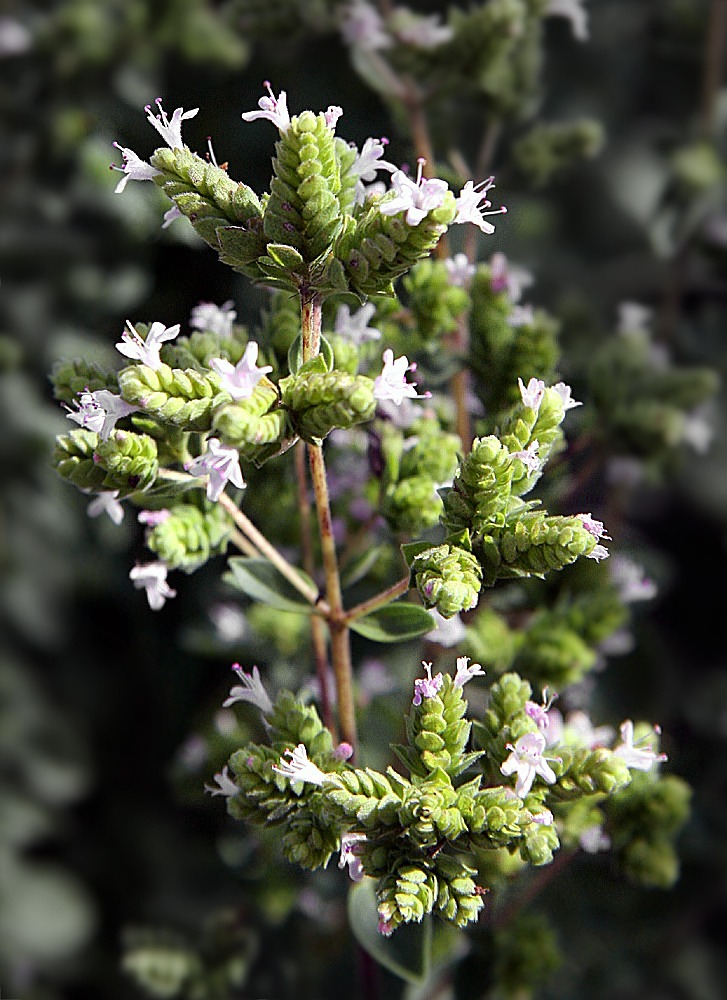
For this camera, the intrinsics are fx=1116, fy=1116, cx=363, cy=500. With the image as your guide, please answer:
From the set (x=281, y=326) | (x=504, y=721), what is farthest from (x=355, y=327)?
(x=504, y=721)

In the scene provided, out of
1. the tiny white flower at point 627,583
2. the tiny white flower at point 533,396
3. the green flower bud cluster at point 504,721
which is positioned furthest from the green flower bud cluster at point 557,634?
the tiny white flower at point 533,396

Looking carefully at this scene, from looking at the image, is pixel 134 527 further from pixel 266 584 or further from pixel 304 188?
pixel 304 188

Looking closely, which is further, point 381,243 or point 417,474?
point 417,474

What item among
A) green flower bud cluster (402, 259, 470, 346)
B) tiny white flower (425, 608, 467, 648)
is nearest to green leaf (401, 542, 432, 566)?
tiny white flower (425, 608, 467, 648)

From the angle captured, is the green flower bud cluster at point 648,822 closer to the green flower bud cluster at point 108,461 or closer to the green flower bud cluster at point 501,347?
the green flower bud cluster at point 501,347

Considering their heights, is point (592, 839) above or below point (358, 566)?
below

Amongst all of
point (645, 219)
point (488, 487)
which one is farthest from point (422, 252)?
point (645, 219)

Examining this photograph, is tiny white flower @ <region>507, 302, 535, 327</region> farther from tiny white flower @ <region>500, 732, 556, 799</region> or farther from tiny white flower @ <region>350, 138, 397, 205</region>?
tiny white flower @ <region>500, 732, 556, 799</region>
